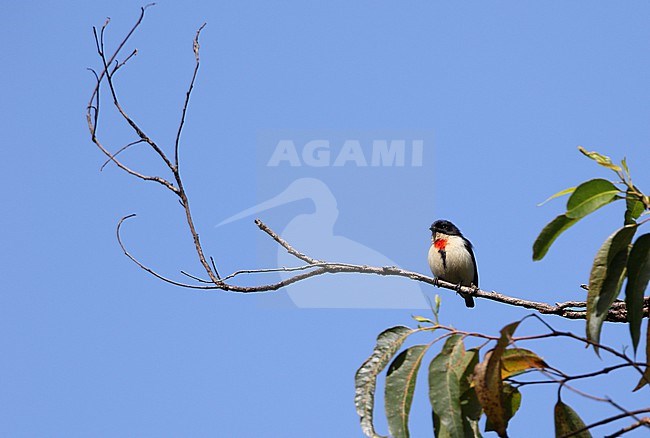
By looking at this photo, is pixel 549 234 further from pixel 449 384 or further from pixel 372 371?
pixel 372 371

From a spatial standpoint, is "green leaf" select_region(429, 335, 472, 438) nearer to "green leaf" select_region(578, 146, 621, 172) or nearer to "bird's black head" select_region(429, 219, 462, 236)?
"green leaf" select_region(578, 146, 621, 172)

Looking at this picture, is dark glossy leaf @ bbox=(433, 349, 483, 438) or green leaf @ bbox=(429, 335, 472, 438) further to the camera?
dark glossy leaf @ bbox=(433, 349, 483, 438)

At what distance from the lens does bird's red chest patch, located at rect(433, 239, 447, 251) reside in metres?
9.74

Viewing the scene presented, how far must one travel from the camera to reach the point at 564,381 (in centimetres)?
272

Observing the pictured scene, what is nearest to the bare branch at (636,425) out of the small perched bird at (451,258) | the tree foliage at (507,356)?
the tree foliage at (507,356)

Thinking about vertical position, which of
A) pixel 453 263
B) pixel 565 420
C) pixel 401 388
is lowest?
pixel 565 420

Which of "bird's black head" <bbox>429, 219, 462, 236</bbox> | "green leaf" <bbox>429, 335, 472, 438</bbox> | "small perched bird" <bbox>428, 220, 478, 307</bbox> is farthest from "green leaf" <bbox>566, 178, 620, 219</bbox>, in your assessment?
"bird's black head" <bbox>429, 219, 462, 236</bbox>

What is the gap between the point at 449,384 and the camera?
2922 millimetres

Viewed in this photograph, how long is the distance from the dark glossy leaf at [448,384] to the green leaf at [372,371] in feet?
0.64

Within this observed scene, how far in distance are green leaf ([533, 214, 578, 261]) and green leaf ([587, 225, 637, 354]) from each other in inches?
5.9

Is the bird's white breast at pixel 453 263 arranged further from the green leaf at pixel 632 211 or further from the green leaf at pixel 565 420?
the green leaf at pixel 565 420

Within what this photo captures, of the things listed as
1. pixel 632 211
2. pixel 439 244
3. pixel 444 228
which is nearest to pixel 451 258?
pixel 439 244

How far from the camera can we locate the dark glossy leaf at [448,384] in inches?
112

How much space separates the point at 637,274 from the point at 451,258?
21.9ft
